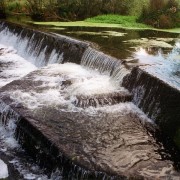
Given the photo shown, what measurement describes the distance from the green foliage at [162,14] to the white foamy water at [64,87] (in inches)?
263

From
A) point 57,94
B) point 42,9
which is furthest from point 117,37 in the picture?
point 42,9

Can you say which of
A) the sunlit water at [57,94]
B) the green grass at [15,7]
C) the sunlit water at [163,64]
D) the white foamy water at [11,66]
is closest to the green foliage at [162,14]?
the sunlit water at [163,64]

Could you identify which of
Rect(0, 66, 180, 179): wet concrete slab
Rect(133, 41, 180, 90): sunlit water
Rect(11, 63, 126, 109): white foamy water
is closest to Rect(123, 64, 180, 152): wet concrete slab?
Rect(133, 41, 180, 90): sunlit water

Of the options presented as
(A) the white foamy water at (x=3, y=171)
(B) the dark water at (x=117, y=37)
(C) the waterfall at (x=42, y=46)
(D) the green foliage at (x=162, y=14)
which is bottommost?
(A) the white foamy water at (x=3, y=171)

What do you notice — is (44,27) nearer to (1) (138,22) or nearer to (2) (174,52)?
(1) (138,22)

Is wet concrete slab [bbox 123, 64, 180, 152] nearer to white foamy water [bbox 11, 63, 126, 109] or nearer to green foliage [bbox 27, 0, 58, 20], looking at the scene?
white foamy water [bbox 11, 63, 126, 109]

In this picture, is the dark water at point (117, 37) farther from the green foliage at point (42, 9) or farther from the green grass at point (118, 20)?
the green foliage at point (42, 9)

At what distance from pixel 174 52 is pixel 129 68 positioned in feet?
7.69

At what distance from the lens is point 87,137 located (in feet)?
21.2

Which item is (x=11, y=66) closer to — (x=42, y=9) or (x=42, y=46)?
(x=42, y=46)

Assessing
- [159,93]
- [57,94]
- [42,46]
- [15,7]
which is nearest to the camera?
[159,93]

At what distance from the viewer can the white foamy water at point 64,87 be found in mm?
7906

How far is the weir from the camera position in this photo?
5.74 m

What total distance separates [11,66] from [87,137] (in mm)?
6256
